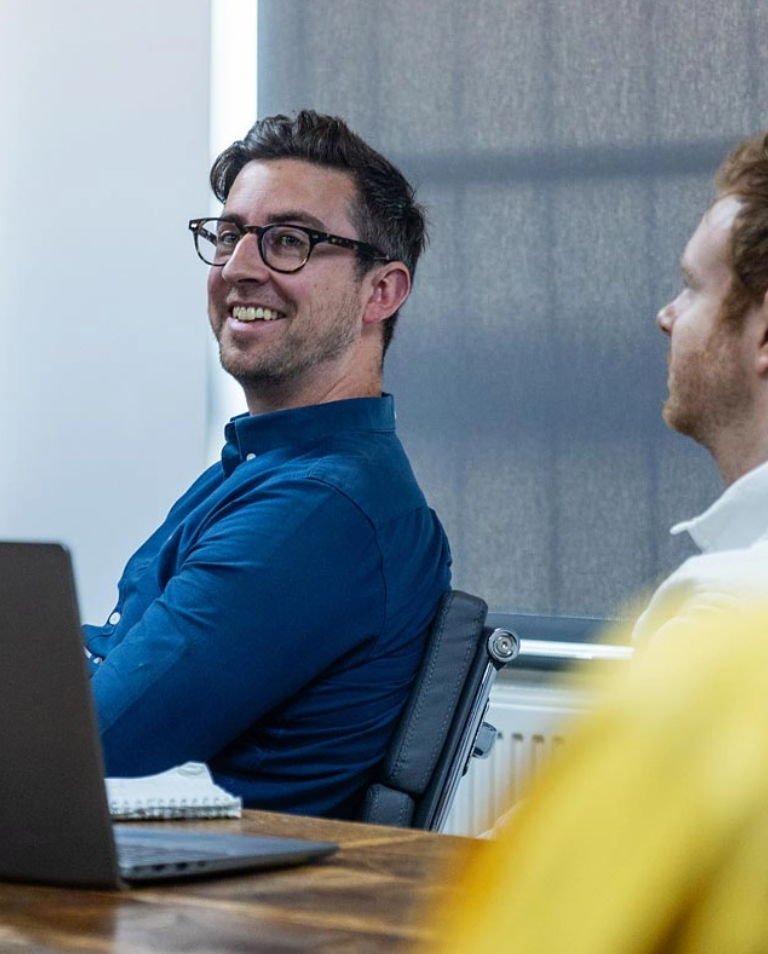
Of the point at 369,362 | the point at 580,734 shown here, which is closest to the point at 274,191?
the point at 369,362

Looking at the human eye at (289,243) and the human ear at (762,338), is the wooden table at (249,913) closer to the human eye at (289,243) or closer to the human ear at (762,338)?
the human ear at (762,338)

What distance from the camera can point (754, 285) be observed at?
155 centimetres

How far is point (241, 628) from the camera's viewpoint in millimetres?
1640

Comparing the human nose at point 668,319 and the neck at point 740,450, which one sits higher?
the human nose at point 668,319

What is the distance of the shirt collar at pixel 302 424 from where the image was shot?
190 cm

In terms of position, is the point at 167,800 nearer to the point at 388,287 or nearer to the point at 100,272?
the point at 388,287

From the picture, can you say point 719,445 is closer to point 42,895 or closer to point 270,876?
point 270,876

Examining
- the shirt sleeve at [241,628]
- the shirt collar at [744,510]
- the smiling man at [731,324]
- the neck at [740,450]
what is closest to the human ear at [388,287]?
the shirt sleeve at [241,628]

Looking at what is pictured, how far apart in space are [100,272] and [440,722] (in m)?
2.26

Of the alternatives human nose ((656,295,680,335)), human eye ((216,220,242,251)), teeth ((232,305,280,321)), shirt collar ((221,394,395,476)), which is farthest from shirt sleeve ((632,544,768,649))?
human eye ((216,220,242,251))

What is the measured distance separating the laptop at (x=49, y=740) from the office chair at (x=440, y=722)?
76 cm

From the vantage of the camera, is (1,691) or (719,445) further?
(719,445)

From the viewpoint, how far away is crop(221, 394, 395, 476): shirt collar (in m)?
1.90

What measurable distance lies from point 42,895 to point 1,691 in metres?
0.13
